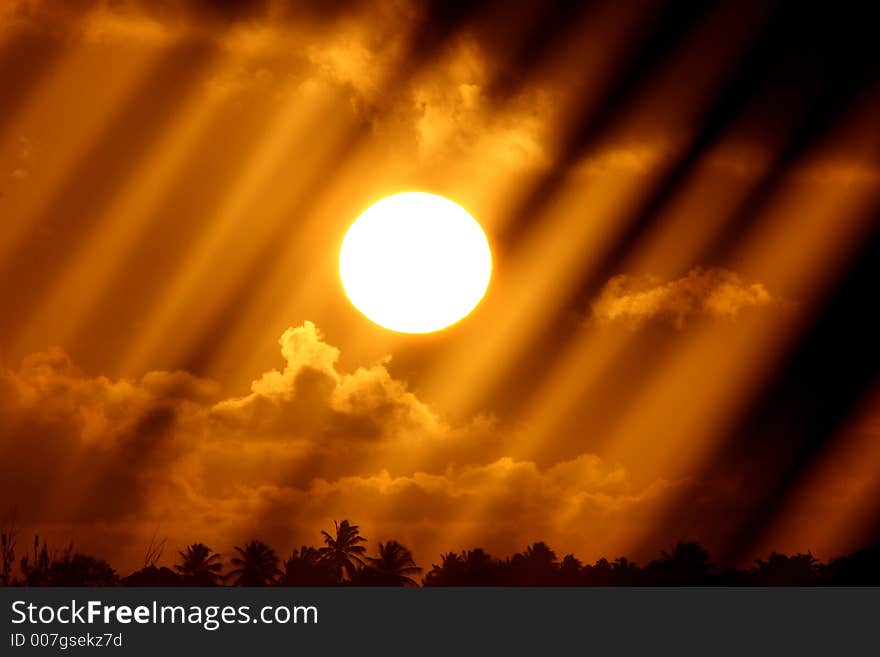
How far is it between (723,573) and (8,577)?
91852 mm

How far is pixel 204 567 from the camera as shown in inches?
4879
